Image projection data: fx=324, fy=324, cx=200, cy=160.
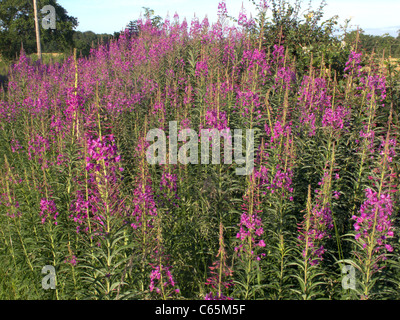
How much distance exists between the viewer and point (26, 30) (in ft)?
135

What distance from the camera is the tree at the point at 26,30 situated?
37.9 metres

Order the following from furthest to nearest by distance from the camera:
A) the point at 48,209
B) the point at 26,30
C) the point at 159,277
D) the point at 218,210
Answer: the point at 26,30
the point at 218,210
the point at 48,209
the point at 159,277

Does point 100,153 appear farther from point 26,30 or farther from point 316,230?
point 26,30

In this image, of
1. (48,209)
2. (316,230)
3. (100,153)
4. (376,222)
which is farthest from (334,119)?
(48,209)

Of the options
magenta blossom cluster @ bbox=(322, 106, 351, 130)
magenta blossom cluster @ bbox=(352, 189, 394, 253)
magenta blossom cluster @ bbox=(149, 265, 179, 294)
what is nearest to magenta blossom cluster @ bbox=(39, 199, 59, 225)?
magenta blossom cluster @ bbox=(149, 265, 179, 294)

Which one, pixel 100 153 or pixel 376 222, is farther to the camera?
pixel 100 153

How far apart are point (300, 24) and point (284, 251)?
8781 mm

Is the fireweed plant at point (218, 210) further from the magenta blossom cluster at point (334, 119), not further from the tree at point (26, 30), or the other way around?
the tree at point (26, 30)

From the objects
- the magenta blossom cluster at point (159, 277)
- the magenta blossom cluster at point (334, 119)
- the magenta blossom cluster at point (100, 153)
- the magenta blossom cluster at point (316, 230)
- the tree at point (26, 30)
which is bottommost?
the magenta blossom cluster at point (159, 277)

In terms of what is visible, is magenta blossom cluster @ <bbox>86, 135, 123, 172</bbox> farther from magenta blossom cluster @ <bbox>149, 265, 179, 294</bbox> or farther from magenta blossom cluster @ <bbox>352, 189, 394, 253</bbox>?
magenta blossom cluster @ <bbox>352, 189, 394, 253</bbox>

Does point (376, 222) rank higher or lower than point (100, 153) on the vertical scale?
lower

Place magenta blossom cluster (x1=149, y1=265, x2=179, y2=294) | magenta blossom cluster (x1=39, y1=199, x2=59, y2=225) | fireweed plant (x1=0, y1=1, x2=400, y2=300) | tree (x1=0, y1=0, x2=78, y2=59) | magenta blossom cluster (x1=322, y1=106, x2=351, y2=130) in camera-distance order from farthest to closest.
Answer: tree (x1=0, y1=0, x2=78, y2=59), magenta blossom cluster (x1=322, y1=106, x2=351, y2=130), magenta blossom cluster (x1=39, y1=199, x2=59, y2=225), fireweed plant (x1=0, y1=1, x2=400, y2=300), magenta blossom cluster (x1=149, y1=265, x2=179, y2=294)

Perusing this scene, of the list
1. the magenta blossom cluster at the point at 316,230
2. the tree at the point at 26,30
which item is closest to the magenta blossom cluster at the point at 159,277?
the magenta blossom cluster at the point at 316,230

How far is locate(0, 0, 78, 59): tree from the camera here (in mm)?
37906
